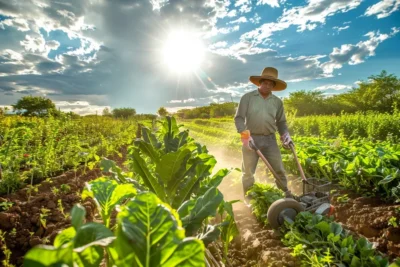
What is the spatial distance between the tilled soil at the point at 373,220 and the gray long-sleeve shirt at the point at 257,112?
5.10ft

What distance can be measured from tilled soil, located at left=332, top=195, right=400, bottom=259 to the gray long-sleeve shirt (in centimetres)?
155

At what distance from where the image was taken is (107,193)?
3.52ft

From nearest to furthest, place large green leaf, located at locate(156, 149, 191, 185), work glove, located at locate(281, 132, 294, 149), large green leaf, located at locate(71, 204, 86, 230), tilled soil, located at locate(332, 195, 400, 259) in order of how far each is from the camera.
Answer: large green leaf, located at locate(71, 204, 86, 230), large green leaf, located at locate(156, 149, 191, 185), tilled soil, located at locate(332, 195, 400, 259), work glove, located at locate(281, 132, 294, 149)

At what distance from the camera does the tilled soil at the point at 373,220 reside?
3.09 metres

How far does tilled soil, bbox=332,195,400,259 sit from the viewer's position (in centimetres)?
309

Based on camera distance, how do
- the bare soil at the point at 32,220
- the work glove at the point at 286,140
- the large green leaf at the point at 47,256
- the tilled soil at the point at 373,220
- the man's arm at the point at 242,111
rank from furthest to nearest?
1. the man's arm at the point at 242,111
2. the work glove at the point at 286,140
3. the tilled soil at the point at 373,220
4. the bare soil at the point at 32,220
5. the large green leaf at the point at 47,256

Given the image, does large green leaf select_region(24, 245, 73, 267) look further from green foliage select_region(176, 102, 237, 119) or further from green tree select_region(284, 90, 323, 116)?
green foliage select_region(176, 102, 237, 119)

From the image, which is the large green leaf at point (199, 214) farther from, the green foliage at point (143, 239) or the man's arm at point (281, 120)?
the man's arm at point (281, 120)

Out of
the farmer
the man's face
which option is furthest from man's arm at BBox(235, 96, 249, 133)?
the man's face

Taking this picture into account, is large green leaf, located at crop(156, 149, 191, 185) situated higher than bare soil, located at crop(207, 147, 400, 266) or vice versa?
large green leaf, located at crop(156, 149, 191, 185)

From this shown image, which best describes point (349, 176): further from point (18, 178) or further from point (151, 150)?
point (18, 178)

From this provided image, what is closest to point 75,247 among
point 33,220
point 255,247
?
point 255,247

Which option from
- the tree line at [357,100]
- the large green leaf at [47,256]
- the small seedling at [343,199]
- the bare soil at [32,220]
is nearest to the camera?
the large green leaf at [47,256]

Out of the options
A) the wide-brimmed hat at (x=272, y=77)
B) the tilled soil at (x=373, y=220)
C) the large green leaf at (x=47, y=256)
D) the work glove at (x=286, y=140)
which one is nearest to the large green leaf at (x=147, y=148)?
the large green leaf at (x=47, y=256)
